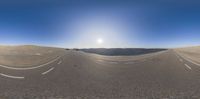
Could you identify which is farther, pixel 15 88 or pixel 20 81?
pixel 20 81

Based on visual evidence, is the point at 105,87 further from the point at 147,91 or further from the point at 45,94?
the point at 45,94

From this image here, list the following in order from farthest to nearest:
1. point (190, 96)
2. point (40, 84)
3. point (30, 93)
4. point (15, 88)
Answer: point (40, 84), point (15, 88), point (30, 93), point (190, 96)

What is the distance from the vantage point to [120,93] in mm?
7109

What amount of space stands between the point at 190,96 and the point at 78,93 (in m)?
3.89

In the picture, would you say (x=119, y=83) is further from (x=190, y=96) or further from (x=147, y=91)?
(x=190, y=96)

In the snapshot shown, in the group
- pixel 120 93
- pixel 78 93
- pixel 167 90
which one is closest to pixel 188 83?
pixel 167 90

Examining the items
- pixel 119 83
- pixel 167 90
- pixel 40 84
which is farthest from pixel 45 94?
pixel 167 90

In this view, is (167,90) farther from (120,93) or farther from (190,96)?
(120,93)

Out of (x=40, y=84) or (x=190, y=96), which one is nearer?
(x=190, y=96)

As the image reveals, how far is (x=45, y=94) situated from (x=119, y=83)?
3431mm

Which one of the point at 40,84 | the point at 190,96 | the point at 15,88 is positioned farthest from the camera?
the point at 40,84

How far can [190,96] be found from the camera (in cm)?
654

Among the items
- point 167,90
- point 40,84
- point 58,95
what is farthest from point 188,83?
point 40,84

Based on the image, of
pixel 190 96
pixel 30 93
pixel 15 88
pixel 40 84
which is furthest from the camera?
pixel 40 84
